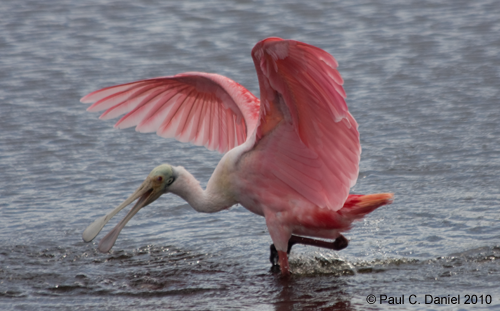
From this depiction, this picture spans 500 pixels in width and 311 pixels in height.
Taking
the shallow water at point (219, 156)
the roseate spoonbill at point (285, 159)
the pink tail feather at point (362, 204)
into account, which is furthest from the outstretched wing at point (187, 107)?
the pink tail feather at point (362, 204)

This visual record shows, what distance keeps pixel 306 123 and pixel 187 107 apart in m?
1.82

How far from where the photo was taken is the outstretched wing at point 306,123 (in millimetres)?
5266

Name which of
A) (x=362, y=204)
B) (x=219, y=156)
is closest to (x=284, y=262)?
(x=362, y=204)

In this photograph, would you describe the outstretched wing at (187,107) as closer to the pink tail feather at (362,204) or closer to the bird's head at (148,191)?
the bird's head at (148,191)

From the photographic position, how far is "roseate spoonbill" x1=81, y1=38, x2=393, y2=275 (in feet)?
17.6

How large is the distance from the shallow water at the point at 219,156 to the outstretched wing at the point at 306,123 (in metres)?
0.73

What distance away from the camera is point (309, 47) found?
203 inches

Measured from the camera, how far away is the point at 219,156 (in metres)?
8.89

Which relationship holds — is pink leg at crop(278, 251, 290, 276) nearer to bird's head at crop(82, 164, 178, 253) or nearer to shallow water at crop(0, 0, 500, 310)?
shallow water at crop(0, 0, 500, 310)

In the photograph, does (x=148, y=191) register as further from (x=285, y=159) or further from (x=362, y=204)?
(x=362, y=204)

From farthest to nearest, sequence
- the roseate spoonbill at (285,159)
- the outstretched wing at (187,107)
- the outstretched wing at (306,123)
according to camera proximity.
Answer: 1. the outstretched wing at (187,107)
2. the roseate spoonbill at (285,159)
3. the outstretched wing at (306,123)

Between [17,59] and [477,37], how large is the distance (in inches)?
273

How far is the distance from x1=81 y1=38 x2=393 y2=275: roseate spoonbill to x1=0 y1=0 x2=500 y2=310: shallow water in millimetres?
431

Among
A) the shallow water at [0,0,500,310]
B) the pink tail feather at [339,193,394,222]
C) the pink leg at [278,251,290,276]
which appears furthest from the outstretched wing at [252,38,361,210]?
the shallow water at [0,0,500,310]
